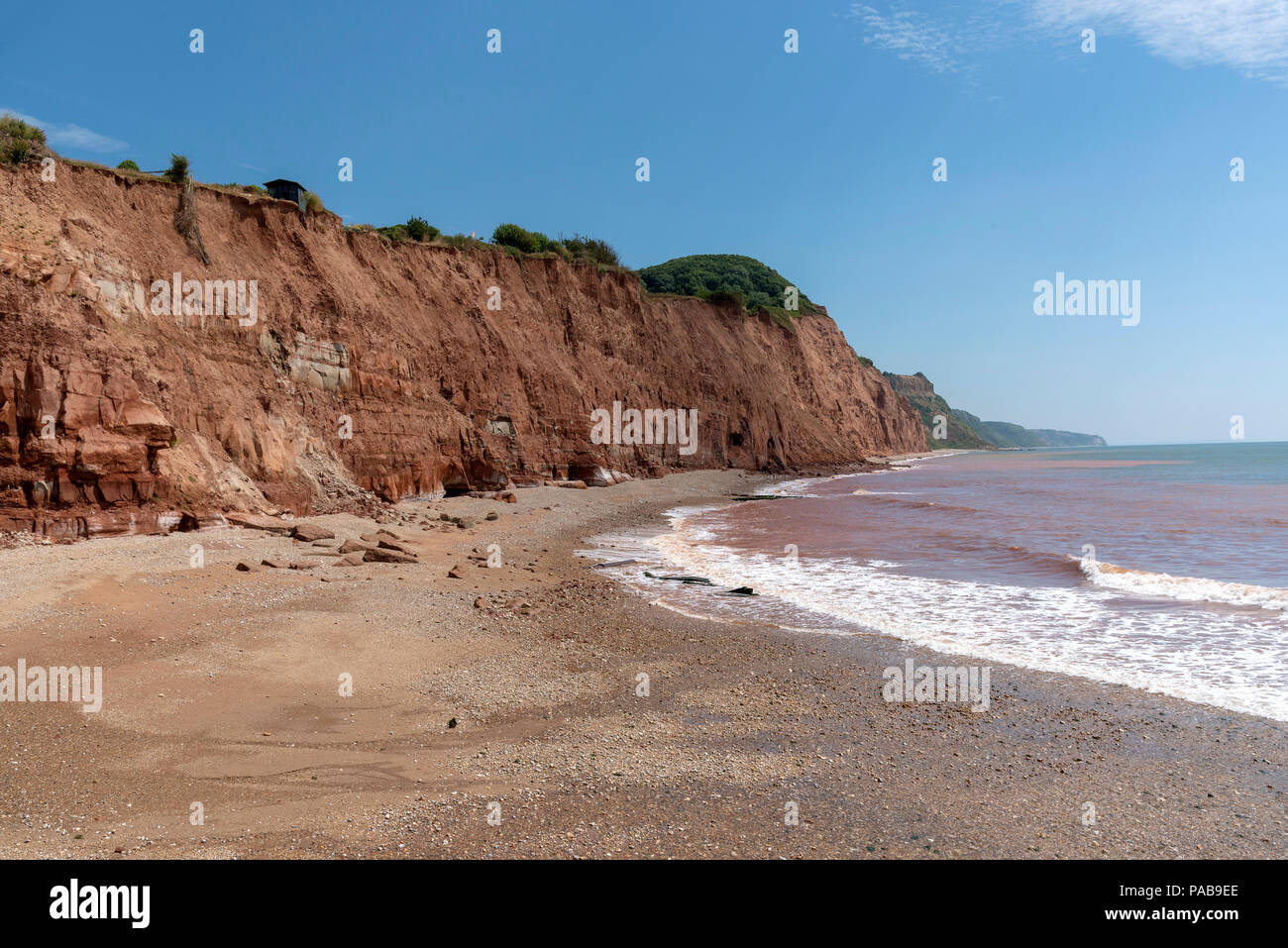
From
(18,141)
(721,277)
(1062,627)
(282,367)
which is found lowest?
(1062,627)

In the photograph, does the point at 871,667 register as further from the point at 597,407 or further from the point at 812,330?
the point at 812,330

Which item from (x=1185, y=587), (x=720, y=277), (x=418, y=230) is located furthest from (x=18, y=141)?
(x=720, y=277)

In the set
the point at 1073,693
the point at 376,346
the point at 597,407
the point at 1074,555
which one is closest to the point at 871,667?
the point at 1073,693

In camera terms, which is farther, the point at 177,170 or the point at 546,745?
the point at 177,170

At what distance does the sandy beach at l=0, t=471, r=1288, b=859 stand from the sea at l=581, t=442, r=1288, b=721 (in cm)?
97

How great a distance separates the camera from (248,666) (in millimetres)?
7539

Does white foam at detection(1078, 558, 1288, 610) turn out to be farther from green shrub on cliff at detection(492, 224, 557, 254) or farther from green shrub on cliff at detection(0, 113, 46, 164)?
green shrub on cliff at detection(492, 224, 557, 254)

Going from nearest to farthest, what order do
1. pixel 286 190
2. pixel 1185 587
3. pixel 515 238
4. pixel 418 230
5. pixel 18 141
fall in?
1. pixel 1185 587
2. pixel 18 141
3. pixel 286 190
4. pixel 418 230
5. pixel 515 238

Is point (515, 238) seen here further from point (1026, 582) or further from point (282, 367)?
point (1026, 582)

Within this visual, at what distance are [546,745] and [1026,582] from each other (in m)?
11.5

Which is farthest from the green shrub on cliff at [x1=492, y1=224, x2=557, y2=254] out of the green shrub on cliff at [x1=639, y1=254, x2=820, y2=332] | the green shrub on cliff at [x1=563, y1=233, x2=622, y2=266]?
the green shrub on cliff at [x1=639, y1=254, x2=820, y2=332]

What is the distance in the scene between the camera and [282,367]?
2116 cm

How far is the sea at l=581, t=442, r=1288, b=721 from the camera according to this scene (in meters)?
8.87
